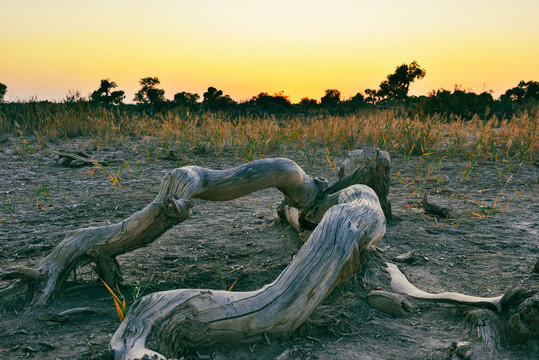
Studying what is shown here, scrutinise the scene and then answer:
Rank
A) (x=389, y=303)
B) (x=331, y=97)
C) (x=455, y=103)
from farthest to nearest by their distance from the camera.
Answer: (x=331, y=97) < (x=455, y=103) < (x=389, y=303)

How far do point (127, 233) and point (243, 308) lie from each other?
1.12m

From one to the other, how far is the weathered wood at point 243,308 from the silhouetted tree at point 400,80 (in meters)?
33.8

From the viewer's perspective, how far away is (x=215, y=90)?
2756cm

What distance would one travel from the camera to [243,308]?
2.10 metres

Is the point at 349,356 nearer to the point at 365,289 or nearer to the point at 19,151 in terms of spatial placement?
the point at 365,289

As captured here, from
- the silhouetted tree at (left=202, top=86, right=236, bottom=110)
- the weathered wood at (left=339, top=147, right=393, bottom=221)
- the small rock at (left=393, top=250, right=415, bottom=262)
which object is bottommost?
the small rock at (left=393, top=250, right=415, bottom=262)

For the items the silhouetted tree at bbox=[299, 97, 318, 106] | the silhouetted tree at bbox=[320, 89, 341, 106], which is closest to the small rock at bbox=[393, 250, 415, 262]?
the silhouetted tree at bbox=[299, 97, 318, 106]

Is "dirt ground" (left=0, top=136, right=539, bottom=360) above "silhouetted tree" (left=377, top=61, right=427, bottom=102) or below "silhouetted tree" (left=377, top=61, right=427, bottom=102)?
below

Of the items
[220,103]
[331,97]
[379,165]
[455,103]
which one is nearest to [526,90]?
[331,97]

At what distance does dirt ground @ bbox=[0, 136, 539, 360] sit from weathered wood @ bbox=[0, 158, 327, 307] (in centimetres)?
13

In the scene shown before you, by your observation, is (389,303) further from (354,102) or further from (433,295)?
(354,102)

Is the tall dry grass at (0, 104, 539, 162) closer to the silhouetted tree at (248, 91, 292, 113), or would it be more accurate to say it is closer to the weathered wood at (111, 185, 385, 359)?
the weathered wood at (111, 185, 385, 359)

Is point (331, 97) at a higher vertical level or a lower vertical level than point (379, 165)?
higher

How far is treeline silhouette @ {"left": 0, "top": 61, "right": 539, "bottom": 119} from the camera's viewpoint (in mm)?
15164
